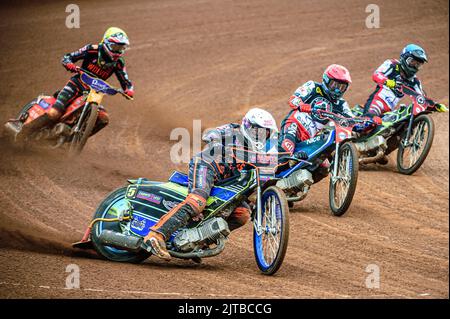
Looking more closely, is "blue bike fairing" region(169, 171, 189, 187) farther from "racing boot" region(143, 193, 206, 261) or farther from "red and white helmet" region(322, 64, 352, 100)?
"red and white helmet" region(322, 64, 352, 100)

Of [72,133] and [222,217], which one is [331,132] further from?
[72,133]

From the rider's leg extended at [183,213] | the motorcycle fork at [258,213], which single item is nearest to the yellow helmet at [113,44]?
the rider's leg extended at [183,213]

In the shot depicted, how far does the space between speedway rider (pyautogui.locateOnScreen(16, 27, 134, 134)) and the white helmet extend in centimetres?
523

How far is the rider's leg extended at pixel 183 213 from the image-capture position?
9.16m

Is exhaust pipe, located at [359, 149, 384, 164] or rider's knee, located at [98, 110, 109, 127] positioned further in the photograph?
exhaust pipe, located at [359, 149, 384, 164]

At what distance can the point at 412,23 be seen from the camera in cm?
2569

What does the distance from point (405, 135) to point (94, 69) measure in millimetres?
5251

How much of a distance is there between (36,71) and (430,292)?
14.1 metres

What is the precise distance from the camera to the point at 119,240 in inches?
370

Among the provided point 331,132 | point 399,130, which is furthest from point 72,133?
point 399,130

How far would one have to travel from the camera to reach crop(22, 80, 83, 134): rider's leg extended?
14.5 m

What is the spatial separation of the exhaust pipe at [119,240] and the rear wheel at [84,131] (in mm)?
4846

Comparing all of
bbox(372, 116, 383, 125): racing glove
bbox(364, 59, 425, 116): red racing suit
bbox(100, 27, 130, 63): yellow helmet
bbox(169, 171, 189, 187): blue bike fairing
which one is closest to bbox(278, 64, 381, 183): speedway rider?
bbox(372, 116, 383, 125): racing glove

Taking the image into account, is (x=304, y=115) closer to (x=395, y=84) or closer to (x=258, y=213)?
(x=395, y=84)
